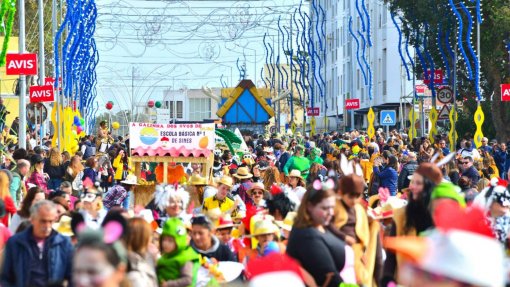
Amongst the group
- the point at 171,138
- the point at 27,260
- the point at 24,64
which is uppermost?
the point at 24,64

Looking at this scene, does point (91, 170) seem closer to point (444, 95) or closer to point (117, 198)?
point (117, 198)

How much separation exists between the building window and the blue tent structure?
3364 inches

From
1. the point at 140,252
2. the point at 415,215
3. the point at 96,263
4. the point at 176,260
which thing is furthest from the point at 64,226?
the point at 96,263

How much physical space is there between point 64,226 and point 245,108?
46.9 metres

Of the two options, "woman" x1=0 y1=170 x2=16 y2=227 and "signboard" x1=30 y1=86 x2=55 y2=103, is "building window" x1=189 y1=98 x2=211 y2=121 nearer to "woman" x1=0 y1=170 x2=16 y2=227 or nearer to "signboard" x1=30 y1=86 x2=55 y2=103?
"signboard" x1=30 y1=86 x2=55 y2=103

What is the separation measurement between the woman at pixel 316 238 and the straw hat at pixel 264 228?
1994 mm

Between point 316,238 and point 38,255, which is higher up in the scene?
point 316,238

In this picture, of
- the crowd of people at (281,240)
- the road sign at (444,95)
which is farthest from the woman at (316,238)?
the road sign at (444,95)

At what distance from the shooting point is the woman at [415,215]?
9570mm

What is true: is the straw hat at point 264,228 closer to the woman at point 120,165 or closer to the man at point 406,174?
the man at point 406,174

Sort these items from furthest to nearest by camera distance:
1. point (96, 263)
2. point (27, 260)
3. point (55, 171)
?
point (55, 171) → point (27, 260) → point (96, 263)

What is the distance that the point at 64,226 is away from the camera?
11.1 metres

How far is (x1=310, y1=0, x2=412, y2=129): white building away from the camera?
70.9 meters

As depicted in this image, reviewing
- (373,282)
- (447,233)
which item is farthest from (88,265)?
(373,282)
